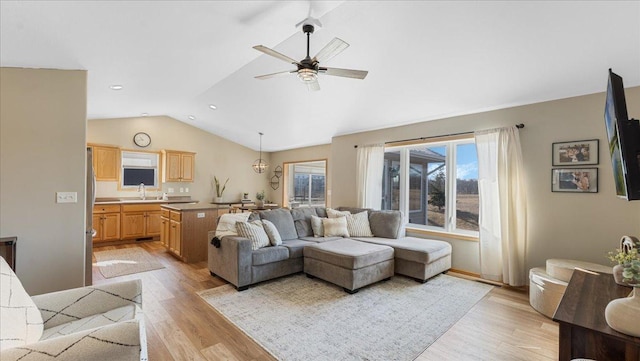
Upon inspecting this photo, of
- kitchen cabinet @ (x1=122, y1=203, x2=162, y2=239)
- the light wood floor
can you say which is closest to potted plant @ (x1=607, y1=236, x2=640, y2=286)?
the light wood floor

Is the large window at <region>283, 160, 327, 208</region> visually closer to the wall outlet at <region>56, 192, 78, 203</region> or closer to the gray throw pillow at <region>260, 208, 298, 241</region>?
the gray throw pillow at <region>260, 208, 298, 241</region>

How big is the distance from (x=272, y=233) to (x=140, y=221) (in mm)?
4016

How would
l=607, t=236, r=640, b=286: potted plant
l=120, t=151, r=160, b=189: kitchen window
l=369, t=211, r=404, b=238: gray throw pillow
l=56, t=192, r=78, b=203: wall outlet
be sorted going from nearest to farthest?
1. l=607, t=236, r=640, b=286: potted plant
2. l=56, t=192, r=78, b=203: wall outlet
3. l=369, t=211, r=404, b=238: gray throw pillow
4. l=120, t=151, r=160, b=189: kitchen window

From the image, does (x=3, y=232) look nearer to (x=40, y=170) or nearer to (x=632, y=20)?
(x=40, y=170)

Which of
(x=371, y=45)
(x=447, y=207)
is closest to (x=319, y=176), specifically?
(x=447, y=207)

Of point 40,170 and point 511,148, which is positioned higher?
point 511,148

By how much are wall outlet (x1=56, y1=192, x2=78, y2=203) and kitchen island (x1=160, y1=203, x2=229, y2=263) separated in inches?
76.1

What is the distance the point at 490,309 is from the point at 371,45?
10.4 feet

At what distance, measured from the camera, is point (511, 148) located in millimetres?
3750

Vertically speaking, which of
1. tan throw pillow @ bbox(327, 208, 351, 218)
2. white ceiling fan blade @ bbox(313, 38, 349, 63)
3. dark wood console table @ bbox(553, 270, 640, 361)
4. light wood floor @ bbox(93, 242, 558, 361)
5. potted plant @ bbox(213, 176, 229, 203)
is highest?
white ceiling fan blade @ bbox(313, 38, 349, 63)

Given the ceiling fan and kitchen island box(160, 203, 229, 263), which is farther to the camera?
kitchen island box(160, 203, 229, 263)

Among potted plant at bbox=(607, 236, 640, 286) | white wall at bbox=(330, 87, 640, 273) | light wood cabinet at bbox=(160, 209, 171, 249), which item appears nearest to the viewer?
potted plant at bbox=(607, 236, 640, 286)

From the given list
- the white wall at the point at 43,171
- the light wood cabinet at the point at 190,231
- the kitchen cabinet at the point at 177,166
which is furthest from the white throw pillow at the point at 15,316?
the kitchen cabinet at the point at 177,166

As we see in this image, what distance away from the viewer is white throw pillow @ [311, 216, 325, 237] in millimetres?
4758
